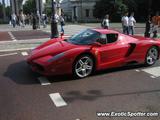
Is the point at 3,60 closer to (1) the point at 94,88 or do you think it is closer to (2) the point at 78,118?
(1) the point at 94,88

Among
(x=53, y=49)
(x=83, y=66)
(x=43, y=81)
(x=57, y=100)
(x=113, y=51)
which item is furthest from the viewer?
(x=113, y=51)

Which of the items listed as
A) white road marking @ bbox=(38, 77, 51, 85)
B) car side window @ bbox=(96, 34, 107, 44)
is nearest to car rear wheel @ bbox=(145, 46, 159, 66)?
car side window @ bbox=(96, 34, 107, 44)

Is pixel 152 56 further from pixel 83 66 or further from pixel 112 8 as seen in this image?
pixel 112 8

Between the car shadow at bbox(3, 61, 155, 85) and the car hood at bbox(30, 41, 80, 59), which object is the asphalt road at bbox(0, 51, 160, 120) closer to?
the car shadow at bbox(3, 61, 155, 85)

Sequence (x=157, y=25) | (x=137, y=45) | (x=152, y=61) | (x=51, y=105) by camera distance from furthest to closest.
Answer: (x=157, y=25) → (x=152, y=61) → (x=137, y=45) → (x=51, y=105)

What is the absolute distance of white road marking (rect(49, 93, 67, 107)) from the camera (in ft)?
17.4

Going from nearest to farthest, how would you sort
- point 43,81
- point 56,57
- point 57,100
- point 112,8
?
point 57,100
point 56,57
point 43,81
point 112,8

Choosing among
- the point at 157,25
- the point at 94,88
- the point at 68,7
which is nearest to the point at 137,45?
the point at 94,88

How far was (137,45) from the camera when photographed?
788 centimetres

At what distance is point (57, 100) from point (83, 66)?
5.55 feet

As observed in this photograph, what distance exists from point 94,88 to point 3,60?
4.67 metres

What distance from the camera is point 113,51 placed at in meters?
7.47

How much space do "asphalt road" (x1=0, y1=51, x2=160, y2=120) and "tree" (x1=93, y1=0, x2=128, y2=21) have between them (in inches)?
2057

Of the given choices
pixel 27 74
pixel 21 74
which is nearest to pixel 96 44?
pixel 27 74
